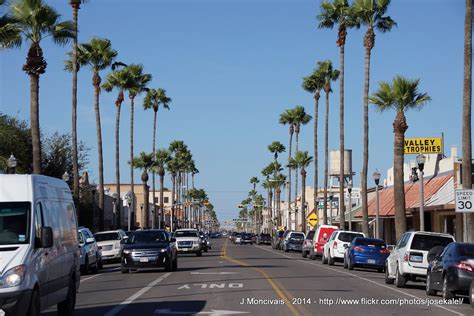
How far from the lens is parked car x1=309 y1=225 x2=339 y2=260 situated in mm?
47812

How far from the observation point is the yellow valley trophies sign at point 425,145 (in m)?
59.2

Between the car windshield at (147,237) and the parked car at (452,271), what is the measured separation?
12401mm

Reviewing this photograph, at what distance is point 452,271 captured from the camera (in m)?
20.2

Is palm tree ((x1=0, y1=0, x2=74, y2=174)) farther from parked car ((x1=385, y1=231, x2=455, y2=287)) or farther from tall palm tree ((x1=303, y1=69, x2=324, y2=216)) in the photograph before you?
tall palm tree ((x1=303, y1=69, x2=324, y2=216))

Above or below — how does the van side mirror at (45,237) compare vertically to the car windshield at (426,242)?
above

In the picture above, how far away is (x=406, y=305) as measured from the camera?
744 inches

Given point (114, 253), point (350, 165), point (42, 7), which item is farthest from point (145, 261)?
point (350, 165)

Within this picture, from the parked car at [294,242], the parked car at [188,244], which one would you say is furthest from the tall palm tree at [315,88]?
the parked car at [188,244]

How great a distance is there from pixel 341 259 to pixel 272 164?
106 meters

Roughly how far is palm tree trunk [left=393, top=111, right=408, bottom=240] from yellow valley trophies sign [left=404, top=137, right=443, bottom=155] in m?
16.3

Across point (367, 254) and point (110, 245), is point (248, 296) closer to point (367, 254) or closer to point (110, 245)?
point (367, 254)

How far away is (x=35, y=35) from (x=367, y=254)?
62.3ft

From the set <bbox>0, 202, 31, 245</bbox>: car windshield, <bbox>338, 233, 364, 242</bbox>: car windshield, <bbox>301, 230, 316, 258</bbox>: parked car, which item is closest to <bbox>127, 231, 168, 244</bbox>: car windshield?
<bbox>338, 233, 364, 242</bbox>: car windshield

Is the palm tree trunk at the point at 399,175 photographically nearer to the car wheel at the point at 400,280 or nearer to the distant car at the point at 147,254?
the distant car at the point at 147,254
